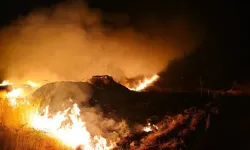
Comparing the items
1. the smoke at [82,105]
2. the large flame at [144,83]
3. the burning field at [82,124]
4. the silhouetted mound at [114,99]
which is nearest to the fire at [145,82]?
the large flame at [144,83]

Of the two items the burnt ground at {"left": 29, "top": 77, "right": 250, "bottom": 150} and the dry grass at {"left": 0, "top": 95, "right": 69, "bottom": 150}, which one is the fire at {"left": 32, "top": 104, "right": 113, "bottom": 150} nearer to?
the dry grass at {"left": 0, "top": 95, "right": 69, "bottom": 150}

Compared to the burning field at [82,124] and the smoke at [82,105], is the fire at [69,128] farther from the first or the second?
the smoke at [82,105]

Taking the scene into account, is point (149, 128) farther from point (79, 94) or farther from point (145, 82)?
point (145, 82)

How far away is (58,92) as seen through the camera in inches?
609

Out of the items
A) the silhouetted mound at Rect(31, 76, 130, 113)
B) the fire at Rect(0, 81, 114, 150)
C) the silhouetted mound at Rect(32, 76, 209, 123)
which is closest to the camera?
the fire at Rect(0, 81, 114, 150)

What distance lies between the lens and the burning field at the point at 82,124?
39.8 feet

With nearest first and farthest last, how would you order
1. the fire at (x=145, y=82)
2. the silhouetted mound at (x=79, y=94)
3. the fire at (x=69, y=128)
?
1. the fire at (x=69, y=128)
2. the silhouetted mound at (x=79, y=94)
3. the fire at (x=145, y=82)

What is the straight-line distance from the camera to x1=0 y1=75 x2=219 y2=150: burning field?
39.8 feet

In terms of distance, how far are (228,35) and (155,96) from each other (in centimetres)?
1035

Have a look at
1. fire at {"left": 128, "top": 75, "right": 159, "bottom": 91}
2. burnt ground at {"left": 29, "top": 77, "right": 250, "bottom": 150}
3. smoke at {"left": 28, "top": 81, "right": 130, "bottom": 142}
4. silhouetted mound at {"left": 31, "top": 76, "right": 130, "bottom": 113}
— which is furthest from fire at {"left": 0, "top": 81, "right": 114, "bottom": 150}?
fire at {"left": 128, "top": 75, "right": 159, "bottom": 91}

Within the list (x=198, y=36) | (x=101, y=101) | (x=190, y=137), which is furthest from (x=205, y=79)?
(x=190, y=137)

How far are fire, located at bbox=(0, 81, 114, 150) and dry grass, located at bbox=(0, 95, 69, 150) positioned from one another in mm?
382

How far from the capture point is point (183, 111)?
14.1 metres

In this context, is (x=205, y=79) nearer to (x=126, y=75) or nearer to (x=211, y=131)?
(x=126, y=75)
